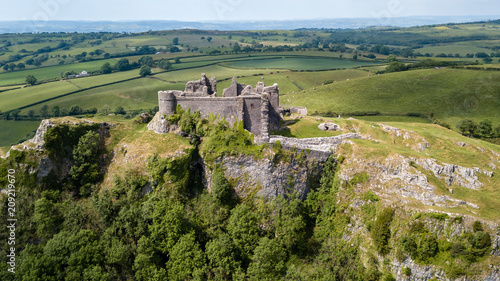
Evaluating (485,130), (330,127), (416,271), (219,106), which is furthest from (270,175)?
(485,130)

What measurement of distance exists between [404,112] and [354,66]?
216 ft

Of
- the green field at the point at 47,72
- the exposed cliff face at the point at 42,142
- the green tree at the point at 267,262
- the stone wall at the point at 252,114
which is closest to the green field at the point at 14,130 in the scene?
the exposed cliff face at the point at 42,142

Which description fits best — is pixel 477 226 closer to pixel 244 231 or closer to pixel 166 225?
pixel 244 231

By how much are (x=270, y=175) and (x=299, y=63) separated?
124 metres

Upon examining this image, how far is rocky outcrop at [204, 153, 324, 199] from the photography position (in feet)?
146

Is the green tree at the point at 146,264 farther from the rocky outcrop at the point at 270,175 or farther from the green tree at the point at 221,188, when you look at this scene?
the rocky outcrop at the point at 270,175

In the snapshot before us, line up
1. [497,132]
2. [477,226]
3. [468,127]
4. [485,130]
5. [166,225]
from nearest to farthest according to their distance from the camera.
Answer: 1. [477,226]
2. [166,225]
3. [485,130]
4. [497,132]
5. [468,127]

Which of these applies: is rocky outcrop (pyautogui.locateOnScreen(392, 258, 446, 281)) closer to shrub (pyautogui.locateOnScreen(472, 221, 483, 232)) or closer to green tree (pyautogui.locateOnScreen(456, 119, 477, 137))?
shrub (pyautogui.locateOnScreen(472, 221, 483, 232))

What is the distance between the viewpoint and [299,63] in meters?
160

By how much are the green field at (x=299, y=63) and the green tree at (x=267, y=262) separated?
118 m

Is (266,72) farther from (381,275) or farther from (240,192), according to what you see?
(381,275)

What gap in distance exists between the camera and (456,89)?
104250mm

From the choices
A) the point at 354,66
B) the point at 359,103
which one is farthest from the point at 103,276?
the point at 354,66

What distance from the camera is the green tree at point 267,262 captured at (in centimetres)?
3950
